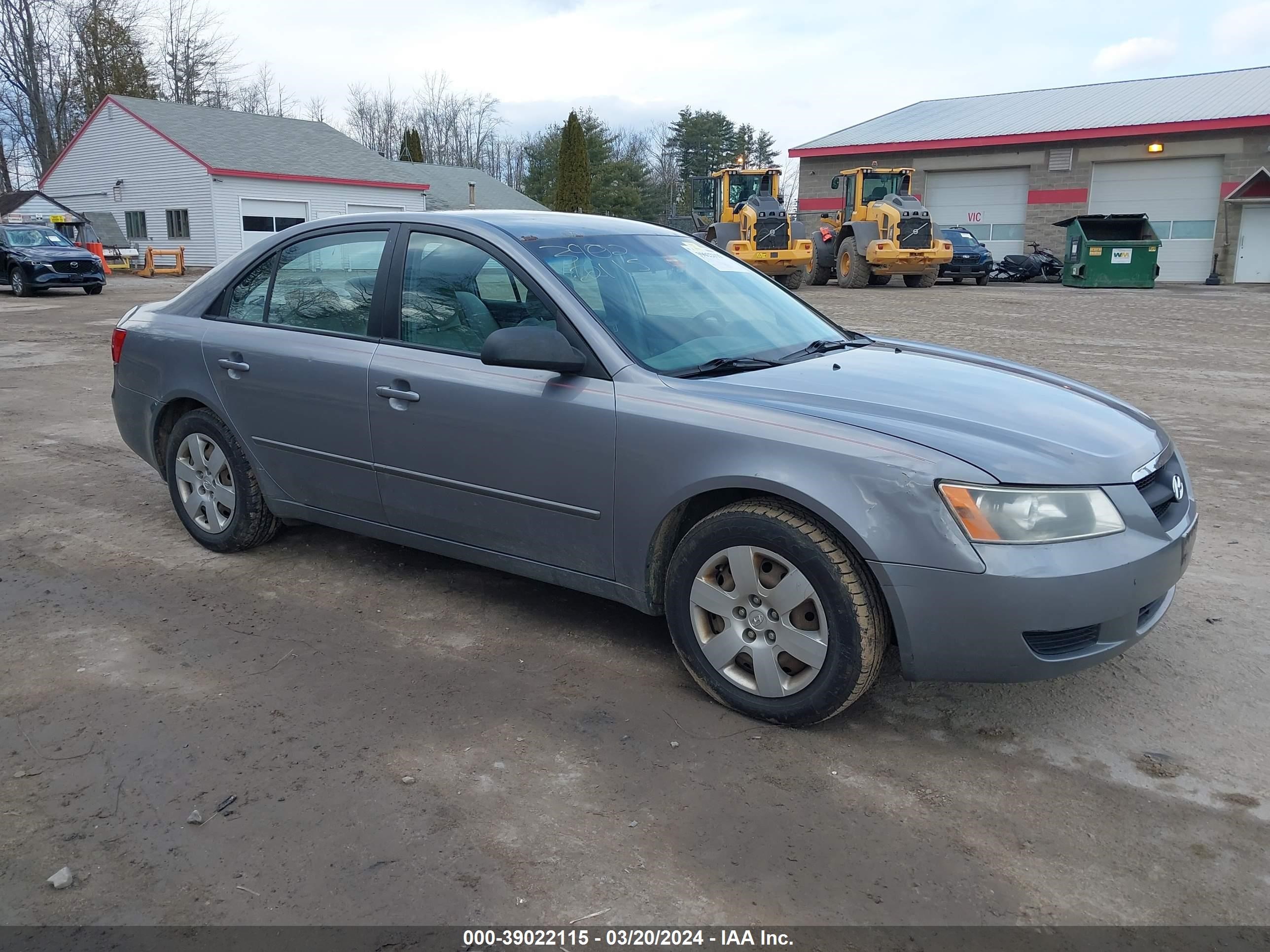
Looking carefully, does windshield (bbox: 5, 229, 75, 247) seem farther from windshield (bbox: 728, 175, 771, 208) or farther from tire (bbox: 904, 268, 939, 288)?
tire (bbox: 904, 268, 939, 288)

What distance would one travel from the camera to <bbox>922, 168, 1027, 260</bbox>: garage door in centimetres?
3378

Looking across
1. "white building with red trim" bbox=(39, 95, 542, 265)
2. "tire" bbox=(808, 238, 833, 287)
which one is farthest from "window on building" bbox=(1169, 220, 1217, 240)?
"white building with red trim" bbox=(39, 95, 542, 265)

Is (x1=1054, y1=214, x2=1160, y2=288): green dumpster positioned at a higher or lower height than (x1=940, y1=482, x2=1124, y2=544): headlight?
higher

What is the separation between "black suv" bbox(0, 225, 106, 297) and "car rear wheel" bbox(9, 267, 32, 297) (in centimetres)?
1

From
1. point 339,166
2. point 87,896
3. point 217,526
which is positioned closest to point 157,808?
point 87,896

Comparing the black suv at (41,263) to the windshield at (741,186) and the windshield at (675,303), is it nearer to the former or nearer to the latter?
the windshield at (741,186)

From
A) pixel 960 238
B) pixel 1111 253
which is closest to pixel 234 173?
pixel 960 238

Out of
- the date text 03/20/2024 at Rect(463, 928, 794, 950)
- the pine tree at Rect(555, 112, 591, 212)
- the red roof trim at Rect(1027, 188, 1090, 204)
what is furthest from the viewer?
the pine tree at Rect(555, 112, 591, 212)

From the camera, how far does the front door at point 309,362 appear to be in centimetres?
414

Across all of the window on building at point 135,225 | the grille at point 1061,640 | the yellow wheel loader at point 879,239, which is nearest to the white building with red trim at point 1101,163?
the yellow wheel loader at point 879,239

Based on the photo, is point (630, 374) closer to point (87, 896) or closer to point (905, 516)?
point (905, 516)

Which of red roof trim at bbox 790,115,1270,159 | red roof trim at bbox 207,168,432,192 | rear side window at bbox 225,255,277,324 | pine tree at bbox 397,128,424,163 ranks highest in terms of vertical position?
pine tree at bbox 397,128,424,163

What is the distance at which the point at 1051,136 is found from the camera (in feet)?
106

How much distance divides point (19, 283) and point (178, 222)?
12955 mm
